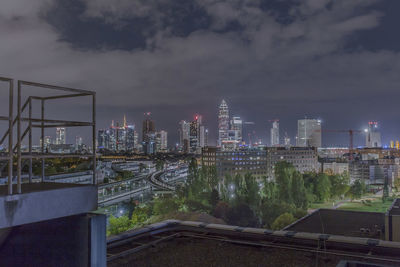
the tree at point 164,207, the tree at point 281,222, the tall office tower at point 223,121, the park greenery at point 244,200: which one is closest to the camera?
the tree at point 281,222

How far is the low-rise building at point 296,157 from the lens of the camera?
81.4 meters

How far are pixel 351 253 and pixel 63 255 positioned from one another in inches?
157

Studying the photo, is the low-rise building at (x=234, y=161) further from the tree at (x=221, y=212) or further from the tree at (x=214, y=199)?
the tree at (x=221, y=212)

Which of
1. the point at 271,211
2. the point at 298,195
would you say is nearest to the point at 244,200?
the point at 271,211

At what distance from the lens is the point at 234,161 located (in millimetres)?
74938

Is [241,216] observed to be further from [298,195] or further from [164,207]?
[298,195]

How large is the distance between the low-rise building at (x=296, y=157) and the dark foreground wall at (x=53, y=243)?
79.0 meters

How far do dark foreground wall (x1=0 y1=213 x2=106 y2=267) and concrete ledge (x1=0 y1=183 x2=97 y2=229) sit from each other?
171 mm

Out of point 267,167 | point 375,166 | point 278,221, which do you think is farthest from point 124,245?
point 375,166

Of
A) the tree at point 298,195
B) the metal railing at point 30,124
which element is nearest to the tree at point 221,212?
the tree at point 298,195

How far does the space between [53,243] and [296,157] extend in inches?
3440

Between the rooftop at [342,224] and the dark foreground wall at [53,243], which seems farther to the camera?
the rooftop at [342,224]

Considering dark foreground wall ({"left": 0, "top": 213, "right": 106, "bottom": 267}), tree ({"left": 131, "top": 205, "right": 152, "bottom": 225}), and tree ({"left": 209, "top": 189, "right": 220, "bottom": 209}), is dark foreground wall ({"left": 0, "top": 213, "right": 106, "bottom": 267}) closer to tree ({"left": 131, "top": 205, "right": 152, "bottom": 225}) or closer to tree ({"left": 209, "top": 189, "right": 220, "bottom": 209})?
tree ({"left": 131, "top": 205, "right": 152, "bottom": 225})

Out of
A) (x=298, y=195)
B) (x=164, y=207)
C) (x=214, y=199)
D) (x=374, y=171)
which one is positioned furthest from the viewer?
(x=374, y=171)
